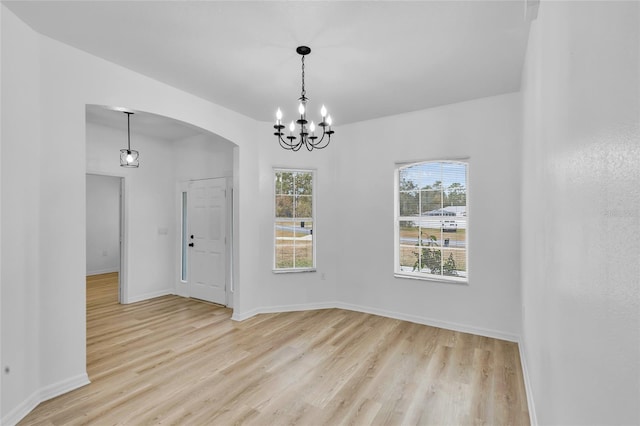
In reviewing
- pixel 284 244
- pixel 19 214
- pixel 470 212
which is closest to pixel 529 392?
pixel 470 212

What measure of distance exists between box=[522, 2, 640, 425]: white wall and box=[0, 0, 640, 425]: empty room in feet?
0.03

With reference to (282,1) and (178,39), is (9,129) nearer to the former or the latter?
(178,39)

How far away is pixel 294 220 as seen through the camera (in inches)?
189

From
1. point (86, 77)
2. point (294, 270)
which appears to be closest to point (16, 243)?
point (86, 77)

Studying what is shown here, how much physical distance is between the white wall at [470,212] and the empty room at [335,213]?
0.03 meters

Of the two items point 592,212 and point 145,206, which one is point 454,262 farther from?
point 145,206

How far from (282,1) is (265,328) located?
3484 mm

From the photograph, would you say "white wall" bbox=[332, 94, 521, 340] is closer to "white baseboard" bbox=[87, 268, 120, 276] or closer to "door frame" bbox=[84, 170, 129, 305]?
"door frame" bbox=[84, 170, 129, 305]

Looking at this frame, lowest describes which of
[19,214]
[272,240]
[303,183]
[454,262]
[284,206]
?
[454,262]

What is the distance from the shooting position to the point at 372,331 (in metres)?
3.83

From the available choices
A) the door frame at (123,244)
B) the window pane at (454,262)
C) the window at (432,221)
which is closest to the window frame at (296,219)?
the window at (432,221)

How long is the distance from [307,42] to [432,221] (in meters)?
2.74

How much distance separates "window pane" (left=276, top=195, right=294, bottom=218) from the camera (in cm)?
478

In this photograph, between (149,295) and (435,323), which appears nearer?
(435,323)
